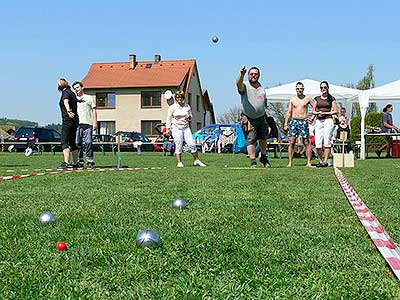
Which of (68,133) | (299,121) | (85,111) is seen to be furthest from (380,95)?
(68,133)

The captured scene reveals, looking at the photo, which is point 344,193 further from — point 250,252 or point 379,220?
point 250,252

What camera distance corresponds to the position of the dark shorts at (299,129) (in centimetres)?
1238

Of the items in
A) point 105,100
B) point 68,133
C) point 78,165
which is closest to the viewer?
point 68,133

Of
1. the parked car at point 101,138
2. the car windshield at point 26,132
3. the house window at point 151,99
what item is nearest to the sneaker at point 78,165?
the parked car at point 101,138

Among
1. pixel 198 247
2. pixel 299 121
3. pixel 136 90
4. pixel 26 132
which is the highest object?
pixel 136 90

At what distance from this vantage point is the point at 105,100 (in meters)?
55.9

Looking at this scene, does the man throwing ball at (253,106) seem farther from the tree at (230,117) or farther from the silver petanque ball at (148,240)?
the tree at (230,117)

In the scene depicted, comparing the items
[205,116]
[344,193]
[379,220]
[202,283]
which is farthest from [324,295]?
[205,116]

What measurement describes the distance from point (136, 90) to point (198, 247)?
5216cm

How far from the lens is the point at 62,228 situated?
401cm

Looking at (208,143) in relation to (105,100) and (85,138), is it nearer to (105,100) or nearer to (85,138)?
(85,138)

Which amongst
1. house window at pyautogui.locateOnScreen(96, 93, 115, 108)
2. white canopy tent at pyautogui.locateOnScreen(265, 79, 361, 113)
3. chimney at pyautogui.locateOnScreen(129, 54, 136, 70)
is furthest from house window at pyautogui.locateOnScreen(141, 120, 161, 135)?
white canopy tent at pyautogui.locateOnScreen(265, 79, 361, 113)

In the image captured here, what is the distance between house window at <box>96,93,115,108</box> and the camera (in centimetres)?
5556

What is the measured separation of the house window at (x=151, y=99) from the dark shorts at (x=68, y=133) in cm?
4317
